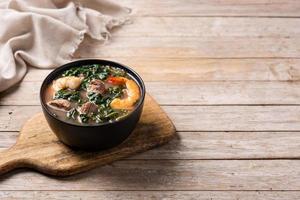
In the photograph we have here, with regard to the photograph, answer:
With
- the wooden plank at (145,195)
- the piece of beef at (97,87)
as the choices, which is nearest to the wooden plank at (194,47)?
the piece of beef at (97,87)

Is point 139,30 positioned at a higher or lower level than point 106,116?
lower

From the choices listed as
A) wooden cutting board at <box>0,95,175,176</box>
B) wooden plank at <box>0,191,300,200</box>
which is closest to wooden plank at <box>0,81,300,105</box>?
wooden cutting board at <box>0,95,175,176</box>

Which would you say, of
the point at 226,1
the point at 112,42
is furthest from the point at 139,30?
the point at 226,1

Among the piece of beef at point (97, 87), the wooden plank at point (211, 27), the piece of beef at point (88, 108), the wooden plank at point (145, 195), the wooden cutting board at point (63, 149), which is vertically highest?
the piece of beef at point (97, 87)

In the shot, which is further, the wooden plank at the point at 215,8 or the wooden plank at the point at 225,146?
the wooden plank at the point at 215,8

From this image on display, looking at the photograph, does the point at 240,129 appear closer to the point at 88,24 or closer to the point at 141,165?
the point at 141,165

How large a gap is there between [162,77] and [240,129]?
38 cm

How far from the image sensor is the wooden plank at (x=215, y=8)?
2.12 metres

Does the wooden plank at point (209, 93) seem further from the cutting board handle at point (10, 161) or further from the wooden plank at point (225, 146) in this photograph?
the cutting board handle at point (10, 161)

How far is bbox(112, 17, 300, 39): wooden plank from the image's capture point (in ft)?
6.54

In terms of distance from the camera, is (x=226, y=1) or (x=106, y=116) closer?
(x=106, y=116)

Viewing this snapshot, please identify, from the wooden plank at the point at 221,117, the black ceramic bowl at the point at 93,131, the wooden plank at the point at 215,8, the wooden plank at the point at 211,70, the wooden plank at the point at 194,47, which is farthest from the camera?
the wooden plank at the point at 215,8

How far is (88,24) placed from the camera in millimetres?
1989

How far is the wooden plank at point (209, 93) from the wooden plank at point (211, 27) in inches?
13.1
